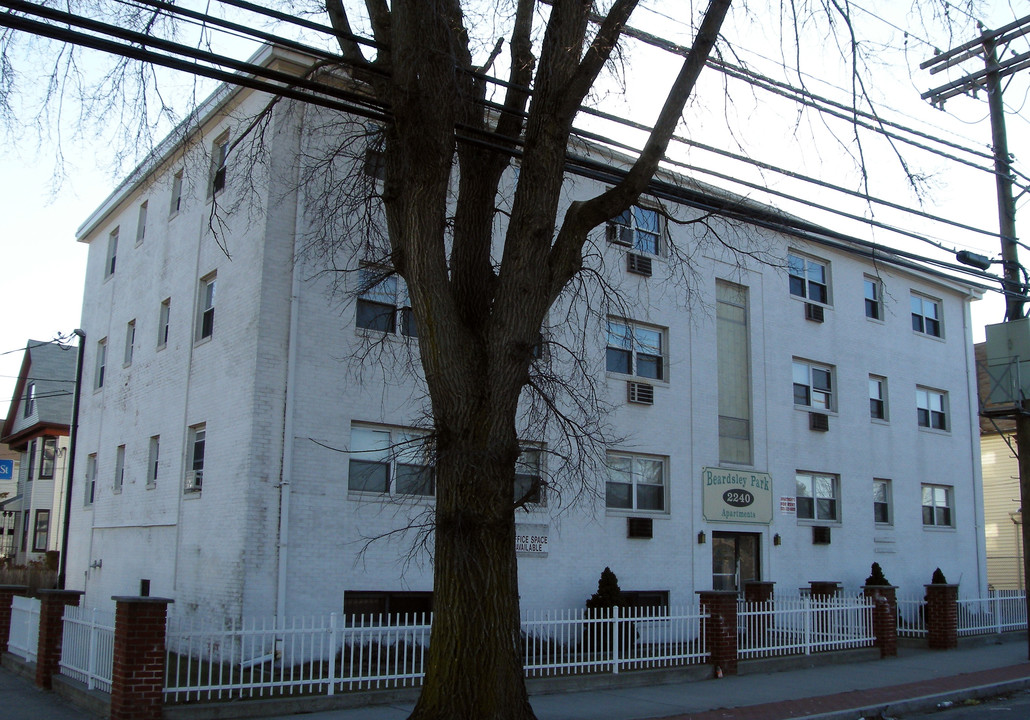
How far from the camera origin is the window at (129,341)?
19.8 m

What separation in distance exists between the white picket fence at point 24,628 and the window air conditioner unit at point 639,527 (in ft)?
34.3

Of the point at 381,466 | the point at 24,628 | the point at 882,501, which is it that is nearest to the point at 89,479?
the point at 24,628

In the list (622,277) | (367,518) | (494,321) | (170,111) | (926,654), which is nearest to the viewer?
(494,321)

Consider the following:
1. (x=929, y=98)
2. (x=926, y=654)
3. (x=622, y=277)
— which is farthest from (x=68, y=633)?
(x=929, y=98)

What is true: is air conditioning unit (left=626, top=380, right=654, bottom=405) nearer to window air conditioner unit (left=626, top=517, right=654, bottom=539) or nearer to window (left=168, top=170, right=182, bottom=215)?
window air conditioner unit (left=626, top=517, right=654, bottom=539)

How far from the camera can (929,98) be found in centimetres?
1708

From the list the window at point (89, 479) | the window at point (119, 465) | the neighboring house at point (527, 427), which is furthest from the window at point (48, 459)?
the window at point (119, 465)

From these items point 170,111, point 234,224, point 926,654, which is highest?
point 234,224

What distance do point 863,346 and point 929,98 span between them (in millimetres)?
8238

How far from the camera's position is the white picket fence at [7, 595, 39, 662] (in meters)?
13.0

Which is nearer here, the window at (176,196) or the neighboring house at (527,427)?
the neighboring house at (527,427)

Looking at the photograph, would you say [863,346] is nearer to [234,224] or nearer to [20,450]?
[234,224]

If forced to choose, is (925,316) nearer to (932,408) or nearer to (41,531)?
(932,408)

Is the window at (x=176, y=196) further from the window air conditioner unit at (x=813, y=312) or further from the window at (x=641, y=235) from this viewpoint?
the window air conditioner unit at (x=813, y=312)
